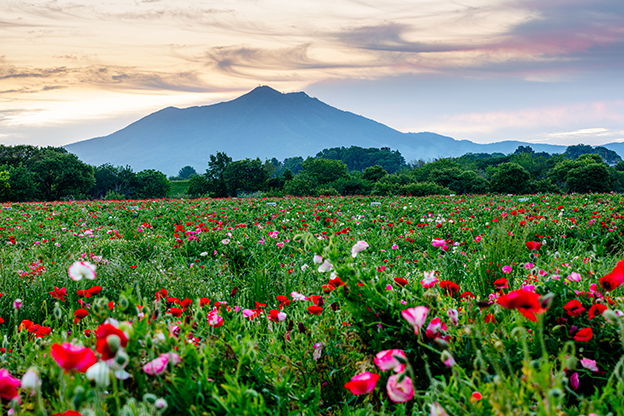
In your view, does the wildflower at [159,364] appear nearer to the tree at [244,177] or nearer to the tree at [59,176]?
the tree at [244,177]

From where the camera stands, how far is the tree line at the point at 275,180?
3950 centimetres

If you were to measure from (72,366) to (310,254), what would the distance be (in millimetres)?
4637

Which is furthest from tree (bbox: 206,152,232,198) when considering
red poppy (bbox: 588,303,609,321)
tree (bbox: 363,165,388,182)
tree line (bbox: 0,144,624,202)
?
red poppy (bbox: 588,303,609,321)

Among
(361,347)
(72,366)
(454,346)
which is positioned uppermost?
(72,366)

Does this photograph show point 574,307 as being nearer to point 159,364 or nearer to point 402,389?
point 402,389

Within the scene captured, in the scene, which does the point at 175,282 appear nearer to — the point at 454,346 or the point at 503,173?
the point at 454,346

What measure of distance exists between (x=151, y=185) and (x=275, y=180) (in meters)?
23.5

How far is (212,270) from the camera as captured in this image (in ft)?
16.6

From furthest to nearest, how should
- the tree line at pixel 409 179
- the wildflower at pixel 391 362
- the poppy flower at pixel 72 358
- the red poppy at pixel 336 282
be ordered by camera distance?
the tree line at pixel 409 179 < the red poppy at pixel 336 282 < the wildflower at pixel 391 362 < the poppy flower at pixel 72 358

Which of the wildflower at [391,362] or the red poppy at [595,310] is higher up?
the red poppy at [595,310]

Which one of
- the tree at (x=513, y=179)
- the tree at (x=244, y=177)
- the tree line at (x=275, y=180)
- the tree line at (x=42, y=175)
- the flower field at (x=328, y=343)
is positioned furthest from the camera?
the tree at (x=244, y=177)

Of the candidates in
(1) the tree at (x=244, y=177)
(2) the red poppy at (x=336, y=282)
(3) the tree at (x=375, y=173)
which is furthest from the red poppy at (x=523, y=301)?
(3) the tree at (x=375, y=173)

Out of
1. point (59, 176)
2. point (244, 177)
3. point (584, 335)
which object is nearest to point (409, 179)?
point (244, 177)

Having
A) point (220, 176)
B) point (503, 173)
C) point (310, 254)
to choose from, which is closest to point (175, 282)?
point (310, 254)
